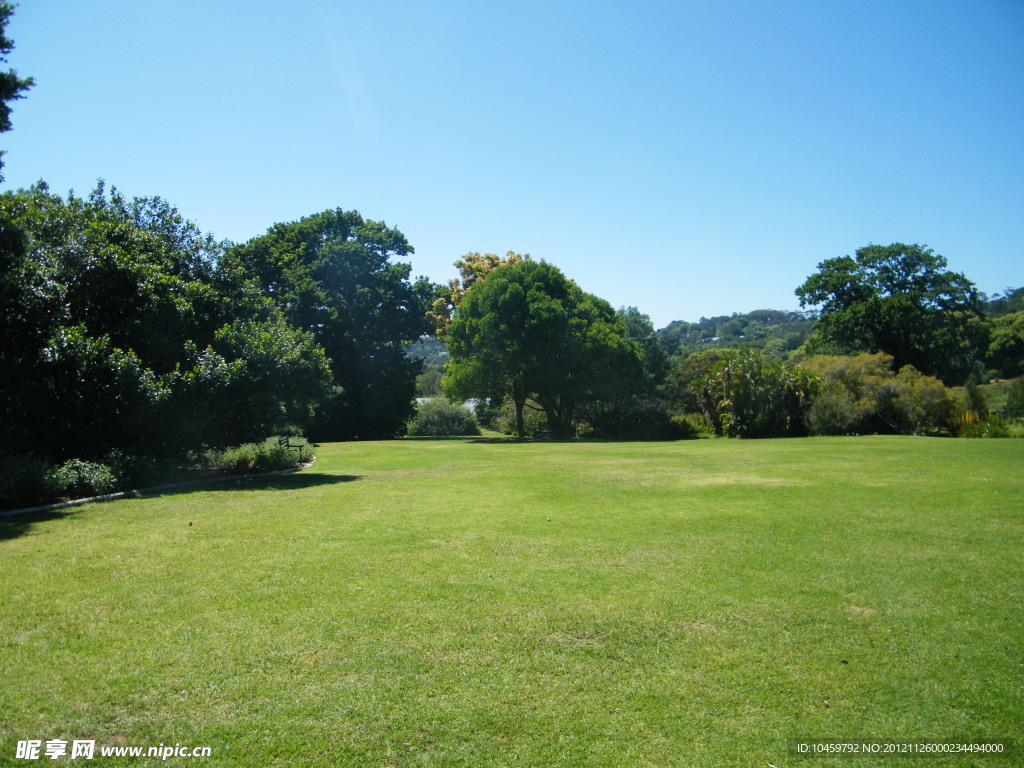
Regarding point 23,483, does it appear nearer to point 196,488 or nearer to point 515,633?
point 196,488

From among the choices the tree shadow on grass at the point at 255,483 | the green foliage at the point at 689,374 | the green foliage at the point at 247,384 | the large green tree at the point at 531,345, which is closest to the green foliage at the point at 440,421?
the large green tree at the point at 531,345

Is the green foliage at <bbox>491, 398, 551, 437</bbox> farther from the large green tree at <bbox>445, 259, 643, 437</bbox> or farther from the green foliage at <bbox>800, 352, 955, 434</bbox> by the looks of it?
the green foliage at <bbox>800, 352, 955, 434</bbox>

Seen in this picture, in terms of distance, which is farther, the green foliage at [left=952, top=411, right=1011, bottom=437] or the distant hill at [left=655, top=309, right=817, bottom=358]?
the distant hill at [left=655, top=309, right=817, bottom=358]

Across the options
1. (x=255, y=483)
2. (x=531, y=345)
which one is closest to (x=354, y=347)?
(x=531, y=345)

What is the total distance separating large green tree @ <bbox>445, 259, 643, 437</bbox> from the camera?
36.4m

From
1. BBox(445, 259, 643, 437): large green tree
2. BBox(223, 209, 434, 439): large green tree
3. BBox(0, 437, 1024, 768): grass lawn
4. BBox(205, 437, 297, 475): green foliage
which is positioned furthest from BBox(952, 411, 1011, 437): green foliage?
BBox(223, 209, 434, 439): large green tree

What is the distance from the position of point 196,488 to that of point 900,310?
145ft

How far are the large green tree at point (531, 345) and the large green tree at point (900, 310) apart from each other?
61.3 feet

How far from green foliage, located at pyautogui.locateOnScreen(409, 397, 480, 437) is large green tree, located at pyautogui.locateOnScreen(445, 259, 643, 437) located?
8433 millimetres

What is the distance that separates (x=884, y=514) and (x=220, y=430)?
14.8m

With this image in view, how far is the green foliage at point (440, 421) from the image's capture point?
46.5 meters

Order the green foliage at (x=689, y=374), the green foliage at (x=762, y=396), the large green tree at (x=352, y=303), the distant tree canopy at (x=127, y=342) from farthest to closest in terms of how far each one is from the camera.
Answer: the green foliage at (x=689, y=374)
the large green tree at (x=352, y=303)
the green foliage at (x=762, y=396)
the distant tree canopy at (x=127, y=342)

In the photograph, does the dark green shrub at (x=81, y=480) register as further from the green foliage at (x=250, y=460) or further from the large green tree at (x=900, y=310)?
the large green tree at (x=900, y=310)

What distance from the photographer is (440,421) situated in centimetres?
4675
